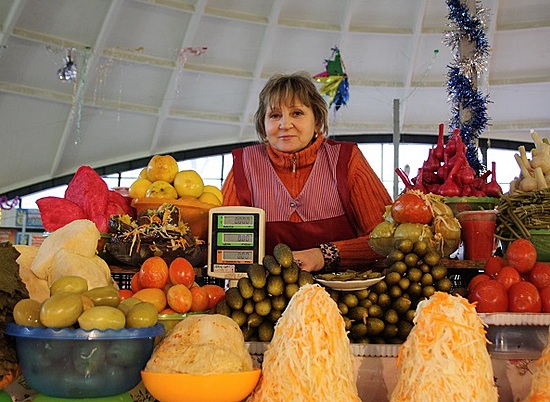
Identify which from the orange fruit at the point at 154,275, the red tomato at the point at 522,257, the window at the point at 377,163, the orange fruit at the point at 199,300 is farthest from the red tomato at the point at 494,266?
the window at the point at 377,163

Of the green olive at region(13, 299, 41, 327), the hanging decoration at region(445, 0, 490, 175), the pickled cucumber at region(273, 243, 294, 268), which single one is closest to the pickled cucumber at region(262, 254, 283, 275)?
the pickled cucumber at region(273, 243, 294, 268)

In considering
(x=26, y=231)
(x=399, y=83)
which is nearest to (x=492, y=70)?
(x=399, y=83)

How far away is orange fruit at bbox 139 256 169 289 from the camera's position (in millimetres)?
2037

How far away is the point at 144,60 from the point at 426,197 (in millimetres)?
9735

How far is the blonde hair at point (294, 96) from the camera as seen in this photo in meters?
2.96

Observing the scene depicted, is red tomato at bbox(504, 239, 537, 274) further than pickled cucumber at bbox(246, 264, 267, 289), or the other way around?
red tomato at bbox(504, 239, 537, 274)

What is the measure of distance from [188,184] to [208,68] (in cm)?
968

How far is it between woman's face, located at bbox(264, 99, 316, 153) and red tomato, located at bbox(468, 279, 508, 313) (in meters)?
1.19

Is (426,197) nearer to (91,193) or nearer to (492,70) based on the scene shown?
(91,193)

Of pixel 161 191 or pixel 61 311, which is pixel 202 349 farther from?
pixel 161 191

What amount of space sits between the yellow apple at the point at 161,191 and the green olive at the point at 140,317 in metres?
1.15

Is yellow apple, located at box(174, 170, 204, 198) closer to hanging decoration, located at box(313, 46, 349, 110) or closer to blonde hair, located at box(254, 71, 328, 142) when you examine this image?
blonde hair, located at box(254, 71, 328, 142)

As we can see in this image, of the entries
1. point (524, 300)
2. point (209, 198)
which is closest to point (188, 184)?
point (209, 198)

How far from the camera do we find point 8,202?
14773 mm
